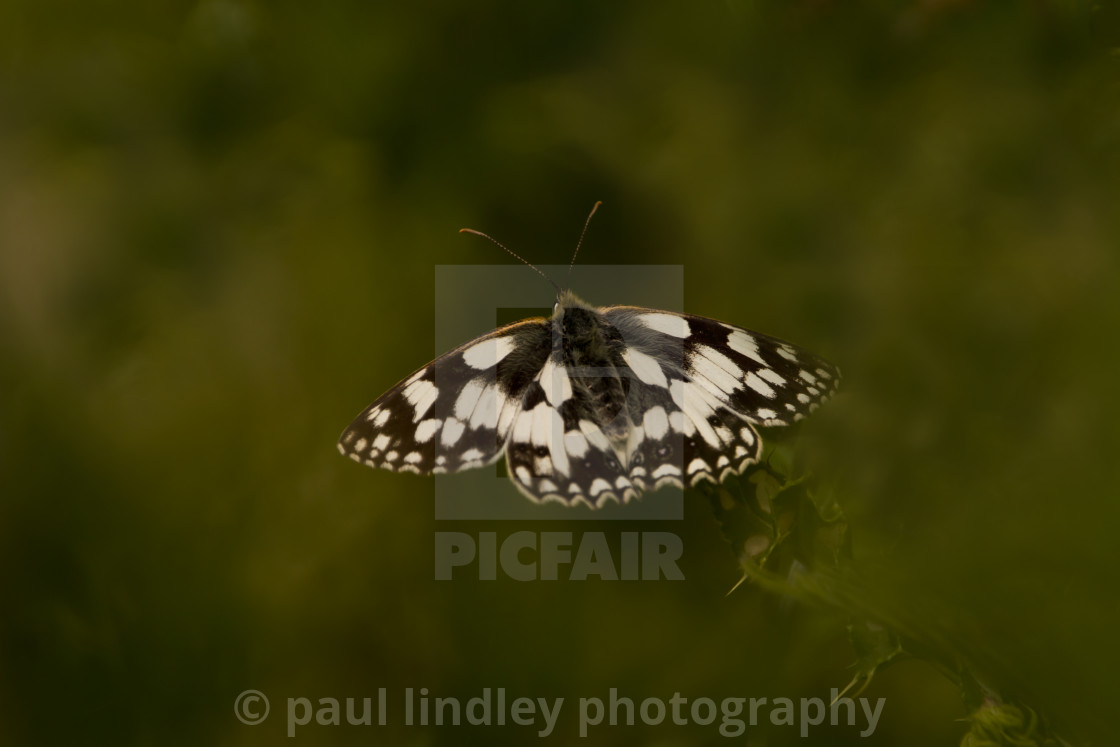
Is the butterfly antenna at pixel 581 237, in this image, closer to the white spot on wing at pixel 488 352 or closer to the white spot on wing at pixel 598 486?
the white spot on wing at pixel 488 352

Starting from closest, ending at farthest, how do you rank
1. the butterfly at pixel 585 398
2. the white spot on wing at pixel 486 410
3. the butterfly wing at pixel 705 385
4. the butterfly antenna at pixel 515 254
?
the butterfly wing at pixel 705 385 < the butterfly at pixel 585 398 < the white spot on wing at pixel 486 410 < the butterfly antenna at pixel 515 254

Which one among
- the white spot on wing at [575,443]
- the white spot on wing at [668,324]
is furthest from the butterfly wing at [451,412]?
the white spot on wing at [668,324]

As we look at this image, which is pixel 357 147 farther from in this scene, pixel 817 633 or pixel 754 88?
pixel 817 633

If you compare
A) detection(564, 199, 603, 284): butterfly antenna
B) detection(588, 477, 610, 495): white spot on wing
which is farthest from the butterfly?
detection(564, 199, 603, 284): butterfly antenna

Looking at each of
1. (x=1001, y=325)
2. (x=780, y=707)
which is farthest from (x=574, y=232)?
(x=780, y=707)

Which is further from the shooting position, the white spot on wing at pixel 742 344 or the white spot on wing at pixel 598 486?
the white spot on wing at pixel 742 344

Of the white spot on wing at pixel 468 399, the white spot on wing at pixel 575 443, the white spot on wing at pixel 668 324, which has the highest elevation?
the white spot on wing at pixel 668 324

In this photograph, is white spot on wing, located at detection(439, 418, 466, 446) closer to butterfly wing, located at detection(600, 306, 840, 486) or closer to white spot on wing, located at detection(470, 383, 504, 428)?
white spot on wing, located at detection(470, 383, 504, 428)
